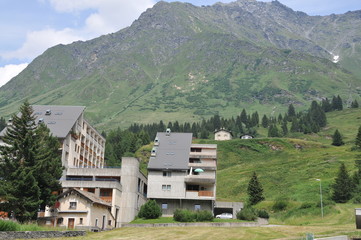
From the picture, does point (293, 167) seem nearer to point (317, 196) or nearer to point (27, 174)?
point (317, 196)

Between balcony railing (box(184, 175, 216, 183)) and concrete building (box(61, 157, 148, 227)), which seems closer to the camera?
concrete building (box(61, 157, 148, 227))

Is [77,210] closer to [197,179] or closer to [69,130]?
[69,130]

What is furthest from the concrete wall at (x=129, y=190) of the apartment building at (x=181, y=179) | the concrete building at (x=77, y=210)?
the concrete building at (x=77, y=210)

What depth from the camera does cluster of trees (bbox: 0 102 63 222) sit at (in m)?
62.2

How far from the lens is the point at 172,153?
9375 cm

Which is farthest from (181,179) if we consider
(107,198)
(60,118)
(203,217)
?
(60,118)

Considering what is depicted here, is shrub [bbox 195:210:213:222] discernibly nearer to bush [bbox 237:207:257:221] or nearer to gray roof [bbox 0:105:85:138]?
bush [bbox 237:207:257:221]

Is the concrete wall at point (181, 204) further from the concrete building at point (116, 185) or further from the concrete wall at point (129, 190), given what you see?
the concrete wall at point (129, 190)

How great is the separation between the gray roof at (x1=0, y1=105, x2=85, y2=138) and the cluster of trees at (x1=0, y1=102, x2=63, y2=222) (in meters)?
19.1

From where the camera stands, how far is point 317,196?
104 metres

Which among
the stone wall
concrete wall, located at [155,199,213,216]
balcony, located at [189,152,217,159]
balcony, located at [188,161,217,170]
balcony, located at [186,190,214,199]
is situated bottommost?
the stone wall

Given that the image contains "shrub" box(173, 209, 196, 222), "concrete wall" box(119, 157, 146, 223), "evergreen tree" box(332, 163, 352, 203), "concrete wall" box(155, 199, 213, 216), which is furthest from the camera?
"evergreen tree" box(332, 163, 352, 203)

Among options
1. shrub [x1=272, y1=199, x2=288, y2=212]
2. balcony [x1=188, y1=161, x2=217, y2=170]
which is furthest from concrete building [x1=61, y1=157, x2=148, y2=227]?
shrub [x1=272, y1=199, x2=288, y2=212]

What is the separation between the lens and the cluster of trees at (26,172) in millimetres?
62219
